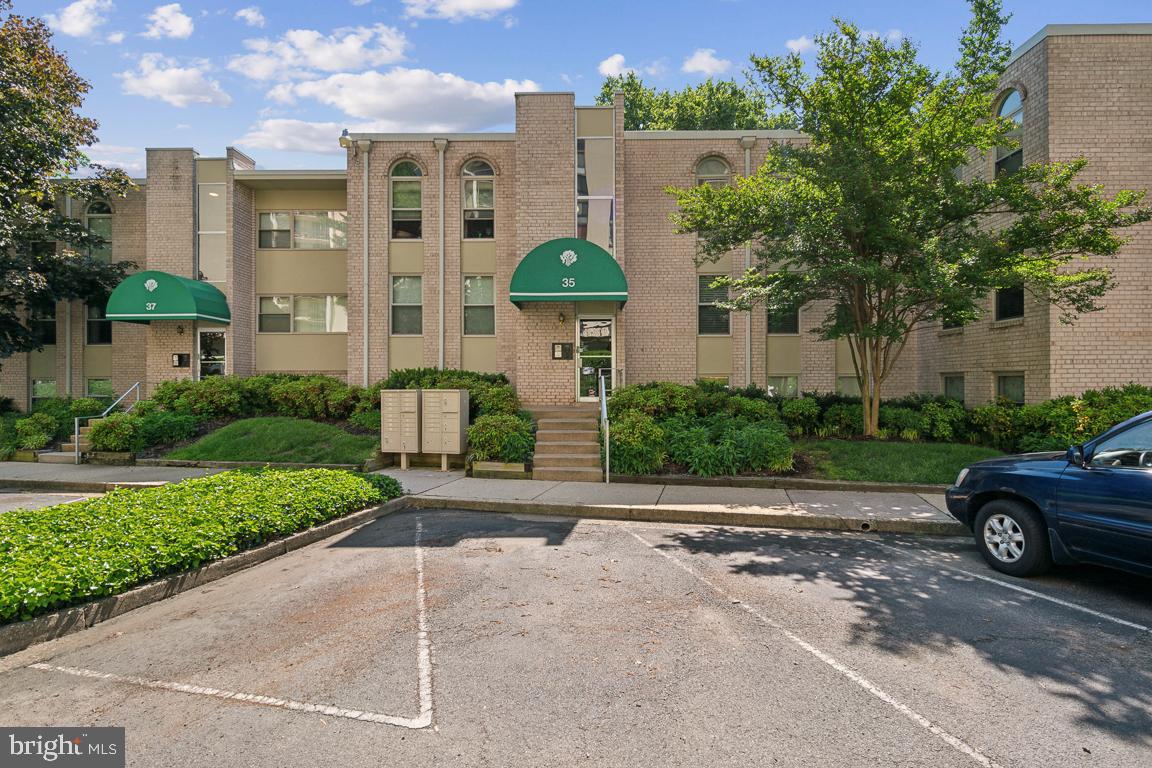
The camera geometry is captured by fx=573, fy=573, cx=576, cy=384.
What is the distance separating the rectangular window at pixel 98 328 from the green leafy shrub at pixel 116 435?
7.43 meters

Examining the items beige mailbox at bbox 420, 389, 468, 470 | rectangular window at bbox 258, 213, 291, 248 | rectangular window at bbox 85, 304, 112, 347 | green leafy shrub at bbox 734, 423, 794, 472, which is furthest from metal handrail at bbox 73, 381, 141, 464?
green leafy shrub at bbox 734, 423, 794, 472

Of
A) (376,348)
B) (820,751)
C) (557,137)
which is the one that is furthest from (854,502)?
(376,348)

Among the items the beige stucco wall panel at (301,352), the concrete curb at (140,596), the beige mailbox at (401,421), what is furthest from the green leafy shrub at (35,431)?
the concrete curb at (140,596)

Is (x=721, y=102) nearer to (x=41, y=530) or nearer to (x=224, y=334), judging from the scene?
(x=224, y=334)

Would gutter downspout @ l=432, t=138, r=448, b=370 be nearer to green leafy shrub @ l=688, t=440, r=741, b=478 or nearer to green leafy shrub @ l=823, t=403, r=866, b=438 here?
green leafy shrub @ l=688, t=440, r=741, b=478

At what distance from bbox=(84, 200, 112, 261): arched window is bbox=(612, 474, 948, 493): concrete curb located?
19449 mm

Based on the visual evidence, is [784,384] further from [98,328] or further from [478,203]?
[98,328]

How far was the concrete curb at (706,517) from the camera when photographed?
7.71 metres

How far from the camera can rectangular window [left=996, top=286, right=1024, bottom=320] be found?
42.1ft

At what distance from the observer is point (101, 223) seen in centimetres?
1927

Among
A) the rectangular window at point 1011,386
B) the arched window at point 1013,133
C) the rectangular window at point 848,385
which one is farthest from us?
the rectangular window at point 848,385

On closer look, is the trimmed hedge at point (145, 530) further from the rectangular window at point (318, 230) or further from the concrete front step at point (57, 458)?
the rectangular window at point (318, 230)

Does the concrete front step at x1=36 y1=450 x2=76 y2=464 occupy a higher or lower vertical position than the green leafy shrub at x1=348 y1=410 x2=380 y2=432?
lower

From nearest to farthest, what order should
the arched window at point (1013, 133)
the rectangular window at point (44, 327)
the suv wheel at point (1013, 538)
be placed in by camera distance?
the suv wheel at point (1013, 538) → the arched window at point (1013, 133) → the rectangular window at point (44, 327)
